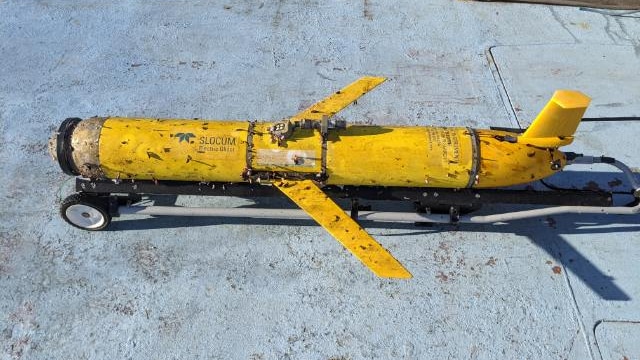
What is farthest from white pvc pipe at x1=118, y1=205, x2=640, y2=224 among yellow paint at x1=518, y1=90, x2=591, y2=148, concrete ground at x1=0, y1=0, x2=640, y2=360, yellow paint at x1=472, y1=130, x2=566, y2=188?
yellow paint at x1=518, y1=90, x2=591, y2=148

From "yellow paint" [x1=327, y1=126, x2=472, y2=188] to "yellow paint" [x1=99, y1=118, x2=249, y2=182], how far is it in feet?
3.50

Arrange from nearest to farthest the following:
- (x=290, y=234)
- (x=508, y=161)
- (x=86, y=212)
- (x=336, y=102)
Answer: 1. (x=508, y=161)
2. (x=86, y=212)
3. (x=336, y=102)
4. (x=290, y=234)

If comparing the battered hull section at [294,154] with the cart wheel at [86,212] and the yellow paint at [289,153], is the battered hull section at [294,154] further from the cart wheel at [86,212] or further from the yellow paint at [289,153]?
the cart wheel at [86,212]

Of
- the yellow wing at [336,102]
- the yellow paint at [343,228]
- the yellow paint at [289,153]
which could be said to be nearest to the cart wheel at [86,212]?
the yellow paint at [289,153]

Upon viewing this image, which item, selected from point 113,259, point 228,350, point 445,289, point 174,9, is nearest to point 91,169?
point 113,259

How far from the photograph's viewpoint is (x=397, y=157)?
5.08 meters

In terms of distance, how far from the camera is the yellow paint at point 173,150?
5074 mm

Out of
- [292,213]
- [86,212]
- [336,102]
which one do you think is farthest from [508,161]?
[86,212]

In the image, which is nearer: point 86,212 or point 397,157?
point 397,157

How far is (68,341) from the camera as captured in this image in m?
4.99

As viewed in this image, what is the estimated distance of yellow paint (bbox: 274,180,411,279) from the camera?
4602 millimetres

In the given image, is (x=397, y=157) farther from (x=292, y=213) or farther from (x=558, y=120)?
(x=558, y=120)

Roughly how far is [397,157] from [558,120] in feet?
5.59

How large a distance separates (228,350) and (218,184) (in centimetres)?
184
